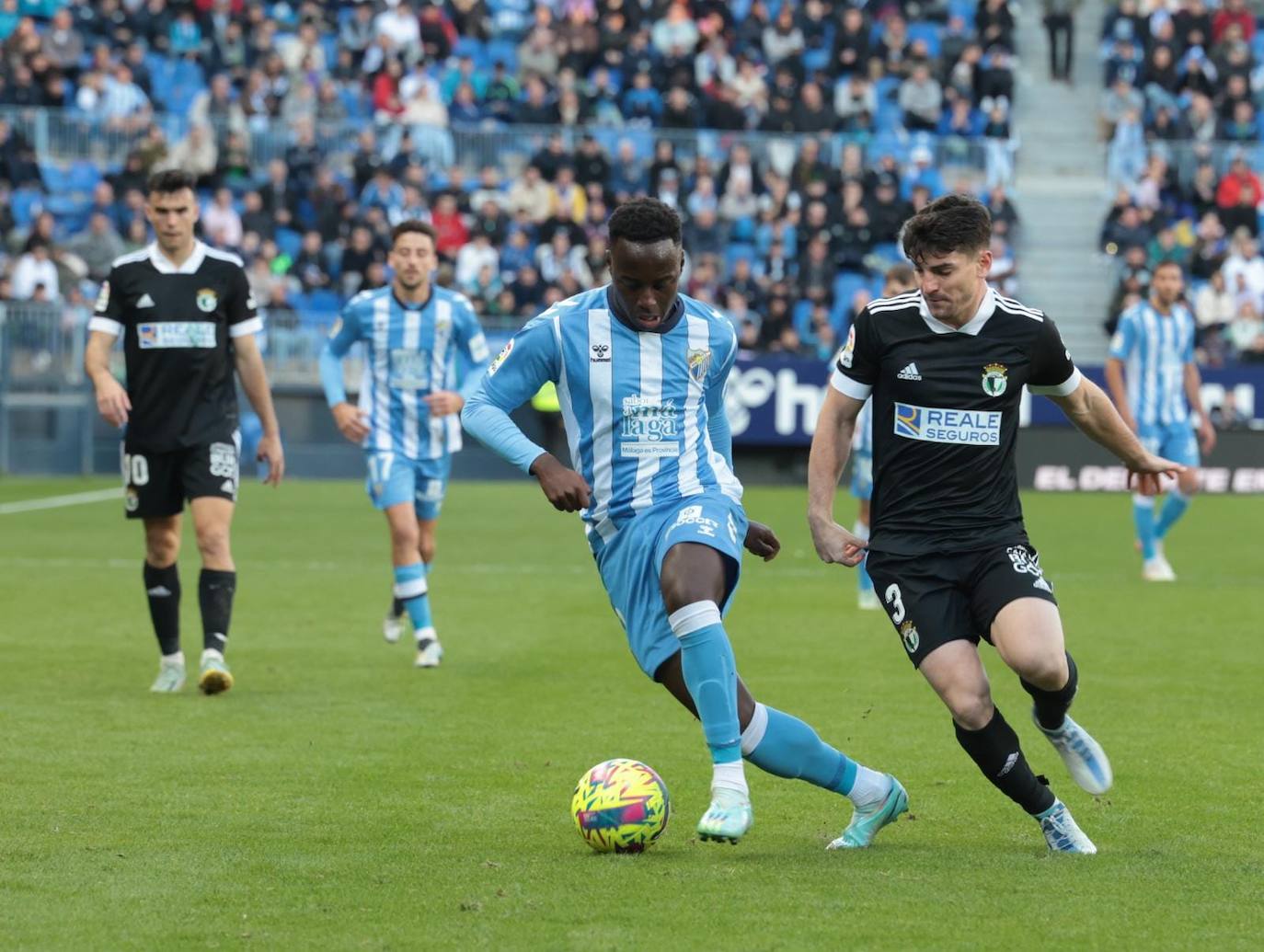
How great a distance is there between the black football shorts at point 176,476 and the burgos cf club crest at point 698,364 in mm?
3786

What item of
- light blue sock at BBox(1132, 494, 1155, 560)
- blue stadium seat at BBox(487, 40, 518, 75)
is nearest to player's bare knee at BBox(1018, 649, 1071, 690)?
light blue sock at BBox(1132, 494, 1155, 560)

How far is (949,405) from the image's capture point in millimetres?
6125

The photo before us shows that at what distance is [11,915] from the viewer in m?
5.07

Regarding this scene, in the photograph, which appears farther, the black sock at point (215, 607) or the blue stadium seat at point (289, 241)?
the blue stadium seat at point (289, 241)

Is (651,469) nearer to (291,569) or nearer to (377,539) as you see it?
(291,569)

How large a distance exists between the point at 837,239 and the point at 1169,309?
1297 cm

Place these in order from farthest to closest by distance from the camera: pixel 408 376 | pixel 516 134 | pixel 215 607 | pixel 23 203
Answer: pixel 516 134 < pixel 23 203 < pixel 408 376 < pixel 215 607

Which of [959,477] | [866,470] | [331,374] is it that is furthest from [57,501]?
[959,477]

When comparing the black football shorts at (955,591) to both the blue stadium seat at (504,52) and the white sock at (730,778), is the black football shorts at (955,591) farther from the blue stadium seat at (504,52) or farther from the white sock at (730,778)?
the blue stadium seat at (504,52)

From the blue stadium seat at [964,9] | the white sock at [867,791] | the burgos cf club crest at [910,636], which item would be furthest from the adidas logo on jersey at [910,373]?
the blue stadium seat at [964,9]

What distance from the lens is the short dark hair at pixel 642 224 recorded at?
600 centimetres

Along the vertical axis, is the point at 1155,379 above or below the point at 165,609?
above

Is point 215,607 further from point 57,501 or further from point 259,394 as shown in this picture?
point 57,501

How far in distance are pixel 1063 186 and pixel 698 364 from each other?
27.1 meters
